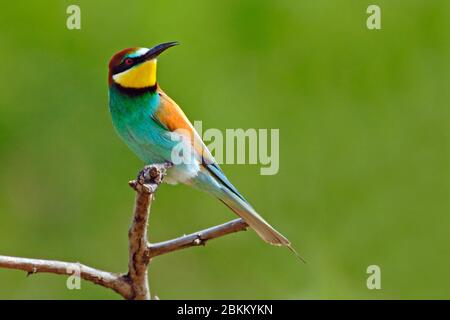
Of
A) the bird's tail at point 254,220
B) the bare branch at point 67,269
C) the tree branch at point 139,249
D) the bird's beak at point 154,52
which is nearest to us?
the bare branch at point 67,269

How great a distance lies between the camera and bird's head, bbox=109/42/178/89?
3094mm

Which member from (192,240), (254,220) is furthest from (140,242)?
(254,220)

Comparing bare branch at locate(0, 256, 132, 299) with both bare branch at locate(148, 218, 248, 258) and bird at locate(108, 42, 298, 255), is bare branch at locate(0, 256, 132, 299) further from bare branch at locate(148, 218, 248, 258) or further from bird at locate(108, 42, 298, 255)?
bird at locate(108, 42, 298, 255)

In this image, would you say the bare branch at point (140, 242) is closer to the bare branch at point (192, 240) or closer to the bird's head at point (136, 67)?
the bare branch at point (192, 240)

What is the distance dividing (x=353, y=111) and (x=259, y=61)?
0.67 m

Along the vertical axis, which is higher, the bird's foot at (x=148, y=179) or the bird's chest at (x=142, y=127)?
the bird's chest at (x=142, y=127)

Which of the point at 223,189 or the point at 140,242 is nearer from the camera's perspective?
the point at 140,242

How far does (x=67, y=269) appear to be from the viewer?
245 centimetres

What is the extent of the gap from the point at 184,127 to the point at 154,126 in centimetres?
11

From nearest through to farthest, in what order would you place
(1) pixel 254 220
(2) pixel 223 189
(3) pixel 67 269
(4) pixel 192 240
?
1. (3) pixel 67 269
2. (4) pixel 192 240
3. (1) pixel 254 220
4. (2) pixel 223 189

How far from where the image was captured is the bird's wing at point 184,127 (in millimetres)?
3100

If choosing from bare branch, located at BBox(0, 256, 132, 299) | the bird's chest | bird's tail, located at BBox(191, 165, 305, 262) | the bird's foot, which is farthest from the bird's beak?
bare branch, located at BBox(0, 256, 132, 299)

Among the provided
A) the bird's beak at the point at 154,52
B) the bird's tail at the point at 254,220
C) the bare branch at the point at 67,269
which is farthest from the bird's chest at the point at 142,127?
the bare branch at the point at 67,269

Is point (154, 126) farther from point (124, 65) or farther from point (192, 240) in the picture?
point (192, 240)
